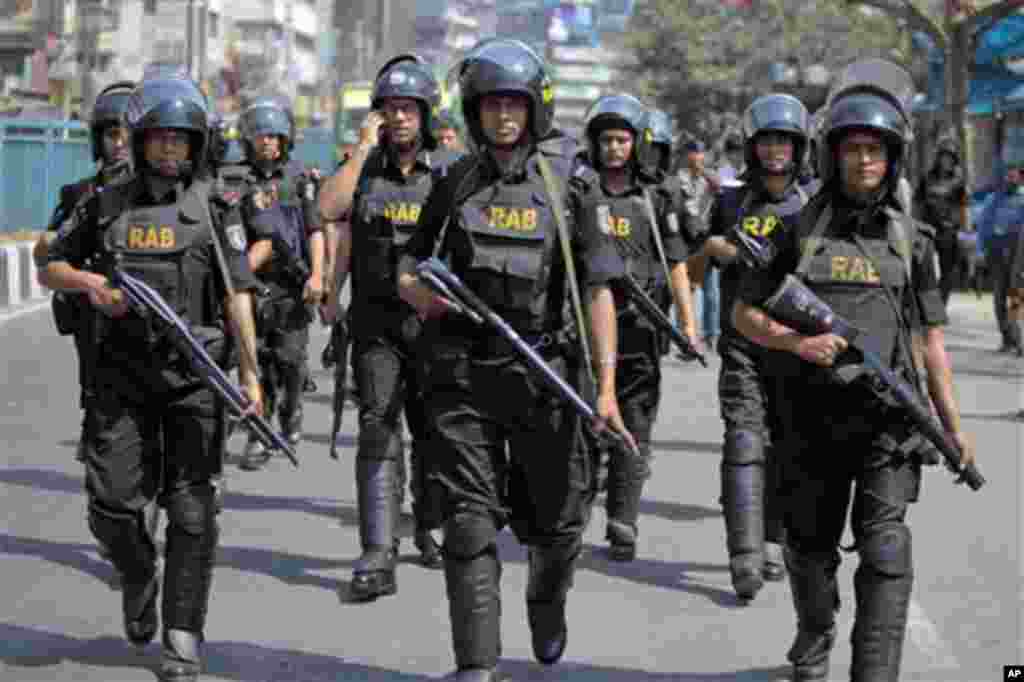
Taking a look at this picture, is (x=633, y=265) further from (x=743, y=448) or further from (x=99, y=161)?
(x=99, y=161)

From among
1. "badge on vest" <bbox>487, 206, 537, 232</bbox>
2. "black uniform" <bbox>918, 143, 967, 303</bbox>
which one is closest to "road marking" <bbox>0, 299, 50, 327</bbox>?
"black uniform" <bbox>918, 143, 967, 303</bbox>

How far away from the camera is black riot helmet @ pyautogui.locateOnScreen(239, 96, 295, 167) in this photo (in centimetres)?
1154

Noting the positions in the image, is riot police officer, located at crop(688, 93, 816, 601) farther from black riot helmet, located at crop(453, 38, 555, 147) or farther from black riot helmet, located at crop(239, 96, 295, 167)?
black riot helmet, located at crop(239, 96, 295, 167)

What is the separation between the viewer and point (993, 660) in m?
7.04

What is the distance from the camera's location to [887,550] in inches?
232

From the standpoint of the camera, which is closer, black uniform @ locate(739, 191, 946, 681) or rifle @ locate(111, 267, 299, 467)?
black uniform @ locate(739, 191, 946, 681)

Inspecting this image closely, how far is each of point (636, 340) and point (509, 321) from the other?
297cm

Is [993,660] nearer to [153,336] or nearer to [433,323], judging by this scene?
[433,323]

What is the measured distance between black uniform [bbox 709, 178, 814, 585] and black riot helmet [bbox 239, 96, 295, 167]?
11.5ft

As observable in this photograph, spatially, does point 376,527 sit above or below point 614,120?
below

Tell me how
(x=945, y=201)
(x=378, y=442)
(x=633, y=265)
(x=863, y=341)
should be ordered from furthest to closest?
1. (x=945, y=201)
2. (x=633, y=265)
3. (x=378, y=442)
4. (x=863, y=341)

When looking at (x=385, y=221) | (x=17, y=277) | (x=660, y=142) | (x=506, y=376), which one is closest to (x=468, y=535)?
(x=506, y=376)

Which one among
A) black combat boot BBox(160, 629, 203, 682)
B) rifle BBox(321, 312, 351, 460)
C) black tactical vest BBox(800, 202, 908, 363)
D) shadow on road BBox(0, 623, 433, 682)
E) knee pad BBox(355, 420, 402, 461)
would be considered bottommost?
shadow on road BBox(0, 623, 433, 682)

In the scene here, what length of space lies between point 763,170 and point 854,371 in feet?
8.45
